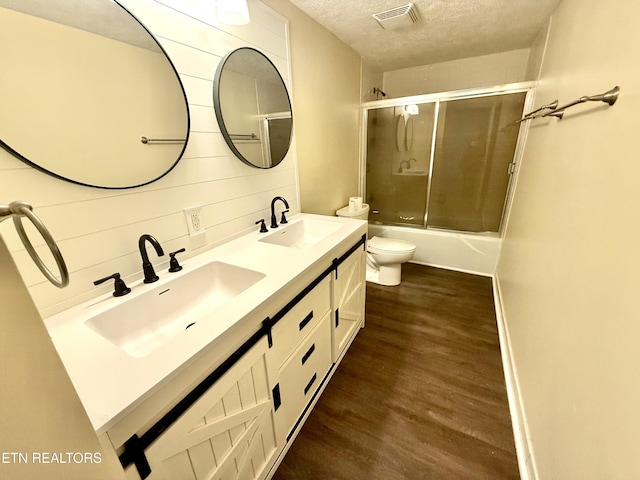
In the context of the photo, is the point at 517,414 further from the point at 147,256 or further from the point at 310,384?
the point at 147,256

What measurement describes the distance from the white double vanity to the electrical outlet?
0.12 m

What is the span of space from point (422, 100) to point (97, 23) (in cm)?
263

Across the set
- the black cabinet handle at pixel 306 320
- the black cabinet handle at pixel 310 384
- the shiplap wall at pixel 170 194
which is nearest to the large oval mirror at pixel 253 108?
the shiplap wall at pixel 170 194

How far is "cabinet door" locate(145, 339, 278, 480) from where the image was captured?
0.65 m

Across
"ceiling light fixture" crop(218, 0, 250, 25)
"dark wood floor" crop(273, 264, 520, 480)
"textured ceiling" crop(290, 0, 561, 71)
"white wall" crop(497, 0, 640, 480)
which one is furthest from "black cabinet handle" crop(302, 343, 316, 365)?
"textured ceiling" crop(290, 0, 561, 71)

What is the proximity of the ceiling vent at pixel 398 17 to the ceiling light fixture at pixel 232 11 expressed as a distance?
3.61ft

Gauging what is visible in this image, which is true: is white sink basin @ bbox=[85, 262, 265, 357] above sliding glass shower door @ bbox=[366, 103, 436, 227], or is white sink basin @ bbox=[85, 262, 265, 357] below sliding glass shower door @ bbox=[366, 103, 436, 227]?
below

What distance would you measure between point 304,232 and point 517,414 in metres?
1.51

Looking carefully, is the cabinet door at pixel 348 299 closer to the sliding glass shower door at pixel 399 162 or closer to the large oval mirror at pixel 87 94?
the large oval mirror at pixel 87 94

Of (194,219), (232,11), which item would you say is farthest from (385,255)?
(232,11)

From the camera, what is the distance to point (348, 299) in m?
1.61

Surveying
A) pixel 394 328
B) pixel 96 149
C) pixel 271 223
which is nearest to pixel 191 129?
pixel 96 149

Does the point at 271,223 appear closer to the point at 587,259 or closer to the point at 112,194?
the point at 112,194

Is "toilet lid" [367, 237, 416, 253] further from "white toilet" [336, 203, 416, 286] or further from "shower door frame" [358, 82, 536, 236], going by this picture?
"shower door frame" [358, 82, 536, 236]
